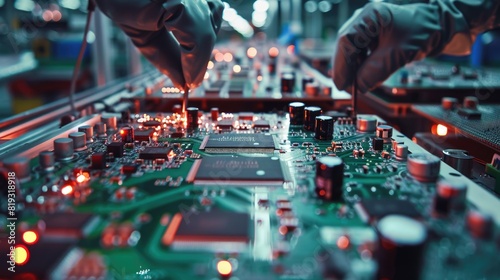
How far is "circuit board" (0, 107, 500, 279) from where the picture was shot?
738mm

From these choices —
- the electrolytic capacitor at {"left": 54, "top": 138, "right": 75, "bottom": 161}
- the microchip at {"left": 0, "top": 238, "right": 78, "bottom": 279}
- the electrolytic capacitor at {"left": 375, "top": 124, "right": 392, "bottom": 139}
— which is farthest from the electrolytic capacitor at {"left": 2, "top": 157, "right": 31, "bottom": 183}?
the electrolytic capacitor at {"left": 375, "top": 124, "right": 392, "bottom": 139}

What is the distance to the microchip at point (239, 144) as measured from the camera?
4.69 feet

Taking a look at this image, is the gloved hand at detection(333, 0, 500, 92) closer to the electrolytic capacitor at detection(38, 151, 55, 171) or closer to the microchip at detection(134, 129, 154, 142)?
the microchip at detection(134, 129, 154, 142)

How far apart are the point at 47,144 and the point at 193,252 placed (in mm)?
875

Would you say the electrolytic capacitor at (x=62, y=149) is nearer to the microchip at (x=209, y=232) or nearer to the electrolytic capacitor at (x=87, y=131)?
the electrolytic capacitor at (x=87, y=131)

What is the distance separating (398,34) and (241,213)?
1.36 metres

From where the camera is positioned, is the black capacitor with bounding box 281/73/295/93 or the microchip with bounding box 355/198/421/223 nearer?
the microchip with bounding box 355/198/421/223

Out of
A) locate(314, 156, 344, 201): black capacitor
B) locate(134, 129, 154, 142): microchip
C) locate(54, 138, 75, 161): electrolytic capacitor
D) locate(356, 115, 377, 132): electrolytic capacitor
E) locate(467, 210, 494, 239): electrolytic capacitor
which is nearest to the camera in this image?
locate(467, 210, 494, 239): electrolytic capacitor

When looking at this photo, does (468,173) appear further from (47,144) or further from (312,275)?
(47,144)

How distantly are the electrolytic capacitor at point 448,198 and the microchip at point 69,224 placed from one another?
72 cm

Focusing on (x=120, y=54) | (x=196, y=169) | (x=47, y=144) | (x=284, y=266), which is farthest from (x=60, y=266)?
(x=120, y=54)

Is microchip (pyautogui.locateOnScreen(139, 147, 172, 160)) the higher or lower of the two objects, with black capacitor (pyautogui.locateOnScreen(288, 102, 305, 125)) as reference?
lower

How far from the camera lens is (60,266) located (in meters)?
0.75

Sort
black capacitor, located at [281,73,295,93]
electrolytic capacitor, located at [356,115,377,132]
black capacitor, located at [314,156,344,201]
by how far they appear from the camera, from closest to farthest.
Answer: black capacitor, located at [314,156,344,201]
electrolytic capacitor, located at [356,115,377,132]
black capacitor, located at [281,73,295,93]
